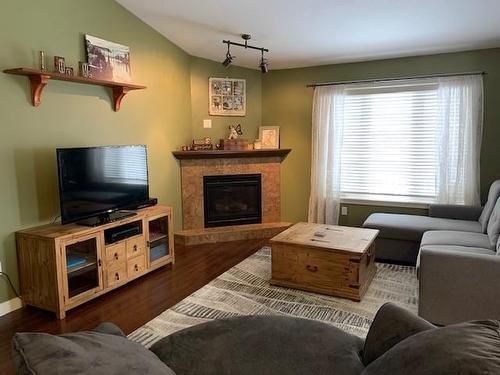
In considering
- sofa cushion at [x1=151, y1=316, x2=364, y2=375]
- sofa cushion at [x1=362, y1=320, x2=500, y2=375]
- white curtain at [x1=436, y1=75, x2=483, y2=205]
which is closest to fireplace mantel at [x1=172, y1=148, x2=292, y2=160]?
white curtain at [x1=436, y1=75, x2=483, y2=205]

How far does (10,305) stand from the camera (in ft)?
9.45

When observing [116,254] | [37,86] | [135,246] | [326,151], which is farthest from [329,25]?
[116,254]

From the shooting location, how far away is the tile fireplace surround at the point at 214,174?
4859 mm

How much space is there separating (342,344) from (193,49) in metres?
4.18

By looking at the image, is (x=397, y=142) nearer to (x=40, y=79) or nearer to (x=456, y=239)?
(x=456, y=239)

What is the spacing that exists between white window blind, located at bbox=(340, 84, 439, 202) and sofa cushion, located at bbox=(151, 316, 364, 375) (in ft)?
11.6

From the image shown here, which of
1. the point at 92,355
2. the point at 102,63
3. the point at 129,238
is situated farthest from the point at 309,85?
the point at 92,355

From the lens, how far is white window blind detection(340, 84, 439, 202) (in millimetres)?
4547

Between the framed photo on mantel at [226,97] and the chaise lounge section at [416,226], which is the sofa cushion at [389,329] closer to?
the chaise lounge section at [416,226]

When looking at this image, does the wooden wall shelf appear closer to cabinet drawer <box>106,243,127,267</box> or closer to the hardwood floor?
cabinet drawer <box>106,243,127,267</box>

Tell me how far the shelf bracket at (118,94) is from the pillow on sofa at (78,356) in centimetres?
299

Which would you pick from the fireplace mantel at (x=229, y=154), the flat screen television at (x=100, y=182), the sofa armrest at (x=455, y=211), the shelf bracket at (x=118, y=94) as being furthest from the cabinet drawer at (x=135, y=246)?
the sofa armrest at (x=455, y=211)

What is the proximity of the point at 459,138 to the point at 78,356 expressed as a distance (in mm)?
4543

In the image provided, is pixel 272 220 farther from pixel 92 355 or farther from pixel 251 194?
pixel 92 355
